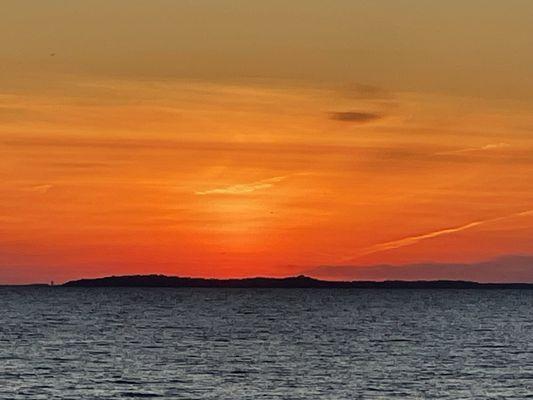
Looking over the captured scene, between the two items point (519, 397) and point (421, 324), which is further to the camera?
point (421, 324)

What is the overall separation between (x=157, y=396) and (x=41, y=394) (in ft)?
24.3

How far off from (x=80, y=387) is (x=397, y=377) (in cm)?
2376

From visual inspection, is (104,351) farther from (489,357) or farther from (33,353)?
(489,357)

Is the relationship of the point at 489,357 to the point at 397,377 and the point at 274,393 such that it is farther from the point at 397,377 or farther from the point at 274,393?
the point at 274,393

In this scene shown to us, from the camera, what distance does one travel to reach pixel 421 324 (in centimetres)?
18825

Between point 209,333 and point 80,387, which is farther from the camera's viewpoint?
point 209,333

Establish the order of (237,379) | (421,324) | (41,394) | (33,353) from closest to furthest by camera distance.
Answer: (41,394) < (237,379) < (33,353) < (421,324)

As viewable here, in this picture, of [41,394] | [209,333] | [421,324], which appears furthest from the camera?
[421,324]

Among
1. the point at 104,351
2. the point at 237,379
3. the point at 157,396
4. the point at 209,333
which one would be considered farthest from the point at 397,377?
the point at 209,333

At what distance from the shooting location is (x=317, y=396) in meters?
79.8

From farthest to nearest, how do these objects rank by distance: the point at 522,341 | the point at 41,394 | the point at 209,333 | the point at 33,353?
the point at 209,333, the point at 522,341, the point at 33,353, the point at 41,394

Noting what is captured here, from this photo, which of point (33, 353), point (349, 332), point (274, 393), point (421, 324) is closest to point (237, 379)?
point (274, 393)

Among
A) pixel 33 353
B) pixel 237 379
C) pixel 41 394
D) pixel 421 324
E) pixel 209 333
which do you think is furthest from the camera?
pixel 421 324

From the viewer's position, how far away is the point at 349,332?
514 ft
